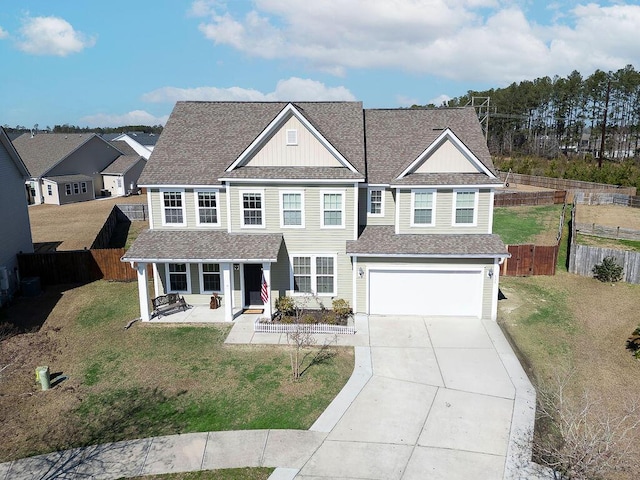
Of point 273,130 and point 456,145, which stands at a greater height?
point 273,130

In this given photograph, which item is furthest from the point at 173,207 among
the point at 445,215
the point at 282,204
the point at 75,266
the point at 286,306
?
the point at 445,215

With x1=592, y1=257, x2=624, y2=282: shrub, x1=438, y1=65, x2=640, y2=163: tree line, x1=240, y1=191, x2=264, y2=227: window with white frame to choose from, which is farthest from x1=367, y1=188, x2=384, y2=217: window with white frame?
x1=438, y1=65, x2=640, y2=163: tree line

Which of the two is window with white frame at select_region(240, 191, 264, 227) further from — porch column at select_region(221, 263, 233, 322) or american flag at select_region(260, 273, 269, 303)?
american flag at select_region(260, 273, 269, 303)

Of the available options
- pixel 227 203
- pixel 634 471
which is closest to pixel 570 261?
pixel 634 471

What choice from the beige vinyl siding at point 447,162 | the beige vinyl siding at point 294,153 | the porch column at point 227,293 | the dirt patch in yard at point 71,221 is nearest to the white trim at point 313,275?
the porch column at point 227,293

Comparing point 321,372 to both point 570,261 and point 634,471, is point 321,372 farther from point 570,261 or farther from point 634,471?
point 570,261

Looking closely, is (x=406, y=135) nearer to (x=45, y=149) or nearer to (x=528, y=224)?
(x=528, y=224)

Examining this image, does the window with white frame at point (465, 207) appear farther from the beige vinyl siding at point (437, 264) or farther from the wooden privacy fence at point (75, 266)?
the wooden privacy fence at point (75, 266)

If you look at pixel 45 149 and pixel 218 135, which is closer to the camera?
pixel 218 135

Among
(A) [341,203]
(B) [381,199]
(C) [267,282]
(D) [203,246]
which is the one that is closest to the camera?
(C) [267,282]
